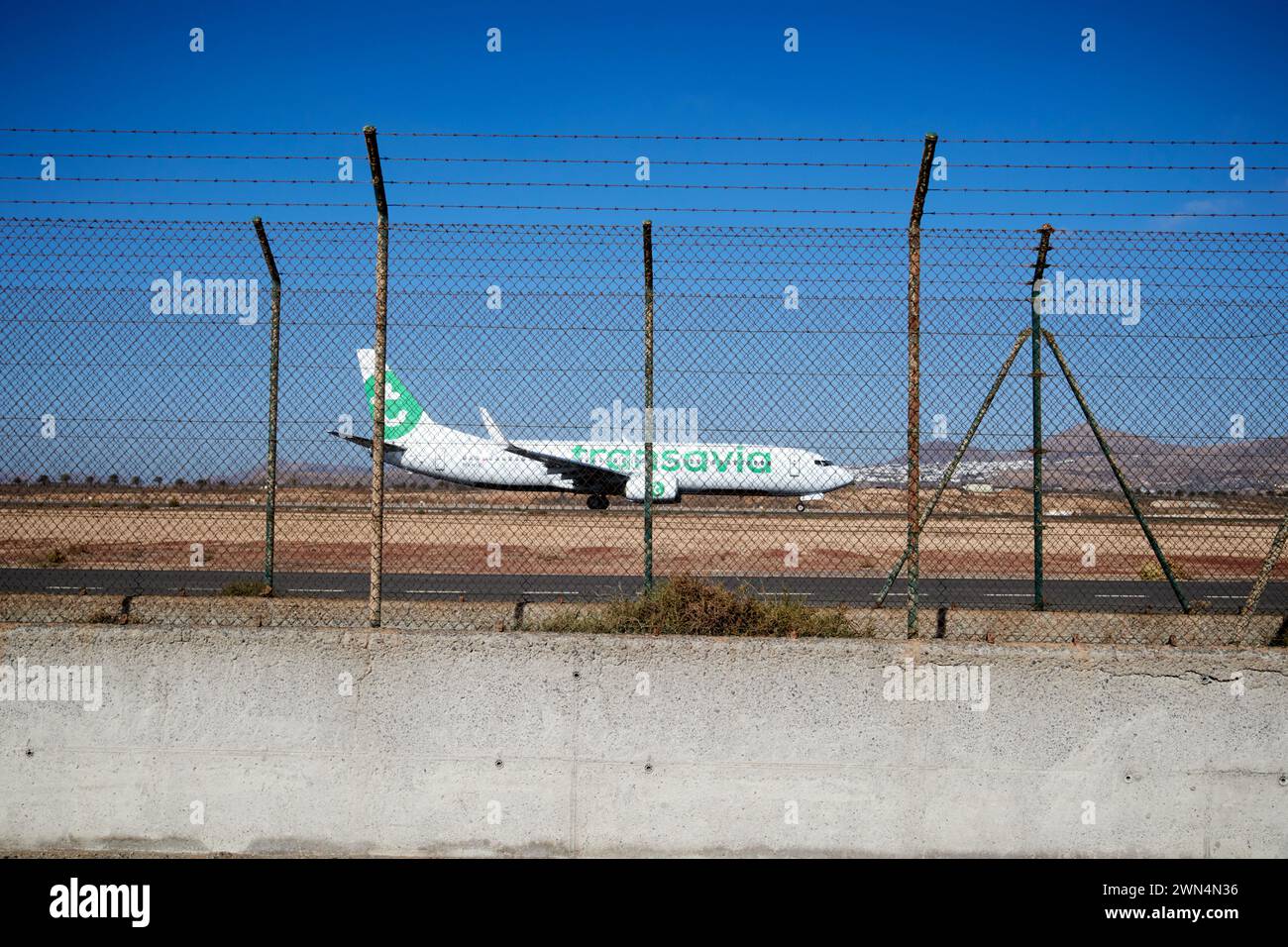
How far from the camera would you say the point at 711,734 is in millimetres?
4984

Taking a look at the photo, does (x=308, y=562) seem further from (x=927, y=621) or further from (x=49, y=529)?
(x=927, y=621)

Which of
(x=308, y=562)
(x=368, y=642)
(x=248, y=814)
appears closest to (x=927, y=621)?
(x=368, y=642)

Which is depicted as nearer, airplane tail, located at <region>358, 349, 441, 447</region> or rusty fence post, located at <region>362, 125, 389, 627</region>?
rusty fence post, located at <region>362, 125, 389, 627</region>

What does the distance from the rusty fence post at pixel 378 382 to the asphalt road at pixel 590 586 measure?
6032mm

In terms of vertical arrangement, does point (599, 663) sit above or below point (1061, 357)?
below

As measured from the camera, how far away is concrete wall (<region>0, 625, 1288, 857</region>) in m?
4.93

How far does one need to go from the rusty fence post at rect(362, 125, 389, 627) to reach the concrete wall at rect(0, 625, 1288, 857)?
0.62 meters

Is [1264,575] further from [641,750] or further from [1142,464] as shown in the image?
[641,750]

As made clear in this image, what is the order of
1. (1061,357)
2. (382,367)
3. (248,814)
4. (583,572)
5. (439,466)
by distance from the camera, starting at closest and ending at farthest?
(248,814), (382,367), (1061,357), (583,572), (439,466)

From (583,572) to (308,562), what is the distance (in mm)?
4601

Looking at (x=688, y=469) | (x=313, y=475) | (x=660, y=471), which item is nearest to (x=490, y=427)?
(x=313, y=475)

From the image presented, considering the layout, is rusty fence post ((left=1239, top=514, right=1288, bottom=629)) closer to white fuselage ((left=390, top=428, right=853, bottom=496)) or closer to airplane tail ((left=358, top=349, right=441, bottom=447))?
airplane tail ((left=358, top=349, right=441, bottom=447))
